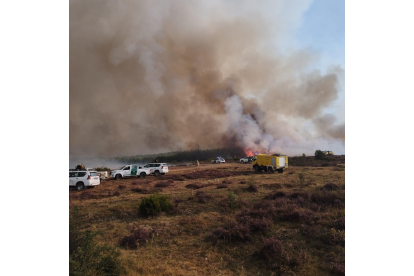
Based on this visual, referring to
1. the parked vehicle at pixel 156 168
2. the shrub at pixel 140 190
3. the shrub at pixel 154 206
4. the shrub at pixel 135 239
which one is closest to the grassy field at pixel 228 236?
the shrub at pixel 135 239

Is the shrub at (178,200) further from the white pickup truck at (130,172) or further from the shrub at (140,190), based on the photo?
the white pickup truck at (130,172)

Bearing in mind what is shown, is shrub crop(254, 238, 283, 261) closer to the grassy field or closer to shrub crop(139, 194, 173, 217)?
the grassy field

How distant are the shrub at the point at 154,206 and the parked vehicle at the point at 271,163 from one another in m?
18.2

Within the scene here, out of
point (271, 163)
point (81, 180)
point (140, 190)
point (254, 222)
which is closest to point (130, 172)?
point (81, 180)

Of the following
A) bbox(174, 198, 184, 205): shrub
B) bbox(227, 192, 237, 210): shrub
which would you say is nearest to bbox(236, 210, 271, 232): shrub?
bbox(227, 192, 237, 210): shrub

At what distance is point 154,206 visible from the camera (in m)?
10.5

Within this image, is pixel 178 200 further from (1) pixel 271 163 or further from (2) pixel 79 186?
(1) pixel 271 163

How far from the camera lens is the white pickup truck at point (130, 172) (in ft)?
79.0

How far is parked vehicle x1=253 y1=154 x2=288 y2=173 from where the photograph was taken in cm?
2580

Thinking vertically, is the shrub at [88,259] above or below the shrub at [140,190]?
above

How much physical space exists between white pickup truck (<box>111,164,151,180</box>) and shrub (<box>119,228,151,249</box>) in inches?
696

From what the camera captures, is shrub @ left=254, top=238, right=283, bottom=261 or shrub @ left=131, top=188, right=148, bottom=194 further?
shrub @ left=131, top=188, right=148, bottom=194
